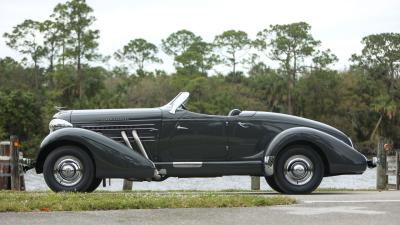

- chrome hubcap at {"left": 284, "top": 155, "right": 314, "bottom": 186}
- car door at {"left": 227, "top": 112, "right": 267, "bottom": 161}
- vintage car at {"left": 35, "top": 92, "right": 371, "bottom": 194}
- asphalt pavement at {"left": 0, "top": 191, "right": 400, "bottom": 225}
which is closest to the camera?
asphalt pavement at {"left": 0, "top": 191, "right": 400, "bottom": 225}

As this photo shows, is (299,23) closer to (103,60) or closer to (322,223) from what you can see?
(103,60)

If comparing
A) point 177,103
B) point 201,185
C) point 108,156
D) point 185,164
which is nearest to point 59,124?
point 108,156

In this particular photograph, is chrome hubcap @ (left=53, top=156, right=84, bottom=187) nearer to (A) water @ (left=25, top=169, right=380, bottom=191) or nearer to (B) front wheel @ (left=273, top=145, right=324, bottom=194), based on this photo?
(B) front wheel @ (left=273, top=145, right=324, bottom=194)

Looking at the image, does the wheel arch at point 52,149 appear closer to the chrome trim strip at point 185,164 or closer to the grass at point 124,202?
the chrome trim strip at point 185,164

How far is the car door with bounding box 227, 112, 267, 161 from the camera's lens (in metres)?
13.0

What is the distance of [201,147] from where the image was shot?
1288 cm

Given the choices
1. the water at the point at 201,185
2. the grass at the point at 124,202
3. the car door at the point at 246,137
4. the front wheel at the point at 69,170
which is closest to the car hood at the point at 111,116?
the front wheel at the point at 69,170

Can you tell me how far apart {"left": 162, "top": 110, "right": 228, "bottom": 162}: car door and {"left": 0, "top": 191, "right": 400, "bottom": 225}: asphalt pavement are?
341cm

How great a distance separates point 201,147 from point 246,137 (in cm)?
77

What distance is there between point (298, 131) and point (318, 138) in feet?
1.15

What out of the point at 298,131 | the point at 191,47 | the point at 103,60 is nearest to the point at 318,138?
the point at 298,131

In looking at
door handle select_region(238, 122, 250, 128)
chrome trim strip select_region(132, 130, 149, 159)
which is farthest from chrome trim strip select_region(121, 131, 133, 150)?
door handle select_region(238, 122, 250, 128)

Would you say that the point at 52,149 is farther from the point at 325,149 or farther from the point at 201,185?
the point at 201,185

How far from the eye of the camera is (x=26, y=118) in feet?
218
